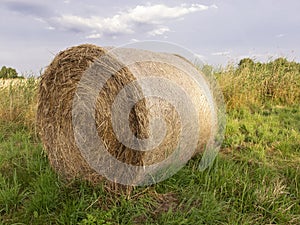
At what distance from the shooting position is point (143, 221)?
2543 millimetres

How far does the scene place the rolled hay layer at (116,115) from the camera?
9.21 ft

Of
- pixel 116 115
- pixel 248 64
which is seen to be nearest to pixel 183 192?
pixel 116 115

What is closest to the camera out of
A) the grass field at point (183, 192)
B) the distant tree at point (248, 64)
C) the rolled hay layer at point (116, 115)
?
the grass field at point (183, 192)

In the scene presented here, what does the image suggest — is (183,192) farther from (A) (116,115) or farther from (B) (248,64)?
(B) (248,64)

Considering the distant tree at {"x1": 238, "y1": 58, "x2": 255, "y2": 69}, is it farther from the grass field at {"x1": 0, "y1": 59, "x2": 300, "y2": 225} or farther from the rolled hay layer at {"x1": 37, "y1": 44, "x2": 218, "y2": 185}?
the rolled hay layer at {"x1": 37, "y1": 44, "x2": 218, "y2": 185}

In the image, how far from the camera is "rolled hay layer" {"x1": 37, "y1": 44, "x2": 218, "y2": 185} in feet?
9.21

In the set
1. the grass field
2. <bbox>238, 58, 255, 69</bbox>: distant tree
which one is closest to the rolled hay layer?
the grass field

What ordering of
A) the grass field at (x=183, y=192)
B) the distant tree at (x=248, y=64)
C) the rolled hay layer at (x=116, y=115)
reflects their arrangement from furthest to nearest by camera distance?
the distant tree at (x=248, y=64)
the rolled hay layer at (x=116, y=115)
the grass field at (x=183, y=192)

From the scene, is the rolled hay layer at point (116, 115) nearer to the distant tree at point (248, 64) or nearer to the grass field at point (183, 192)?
the grass field at point (183, 192)

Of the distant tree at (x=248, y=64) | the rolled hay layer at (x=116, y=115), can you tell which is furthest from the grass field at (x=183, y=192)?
the distant tree at (x=248, y=64)

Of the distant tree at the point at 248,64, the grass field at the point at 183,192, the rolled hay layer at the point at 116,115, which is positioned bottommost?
the grass field at the point at 183,192

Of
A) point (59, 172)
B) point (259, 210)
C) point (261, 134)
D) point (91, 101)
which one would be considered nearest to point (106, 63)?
point (91, 101)

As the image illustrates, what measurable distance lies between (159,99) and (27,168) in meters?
1.67

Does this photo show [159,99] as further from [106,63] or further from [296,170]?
[296,170]
